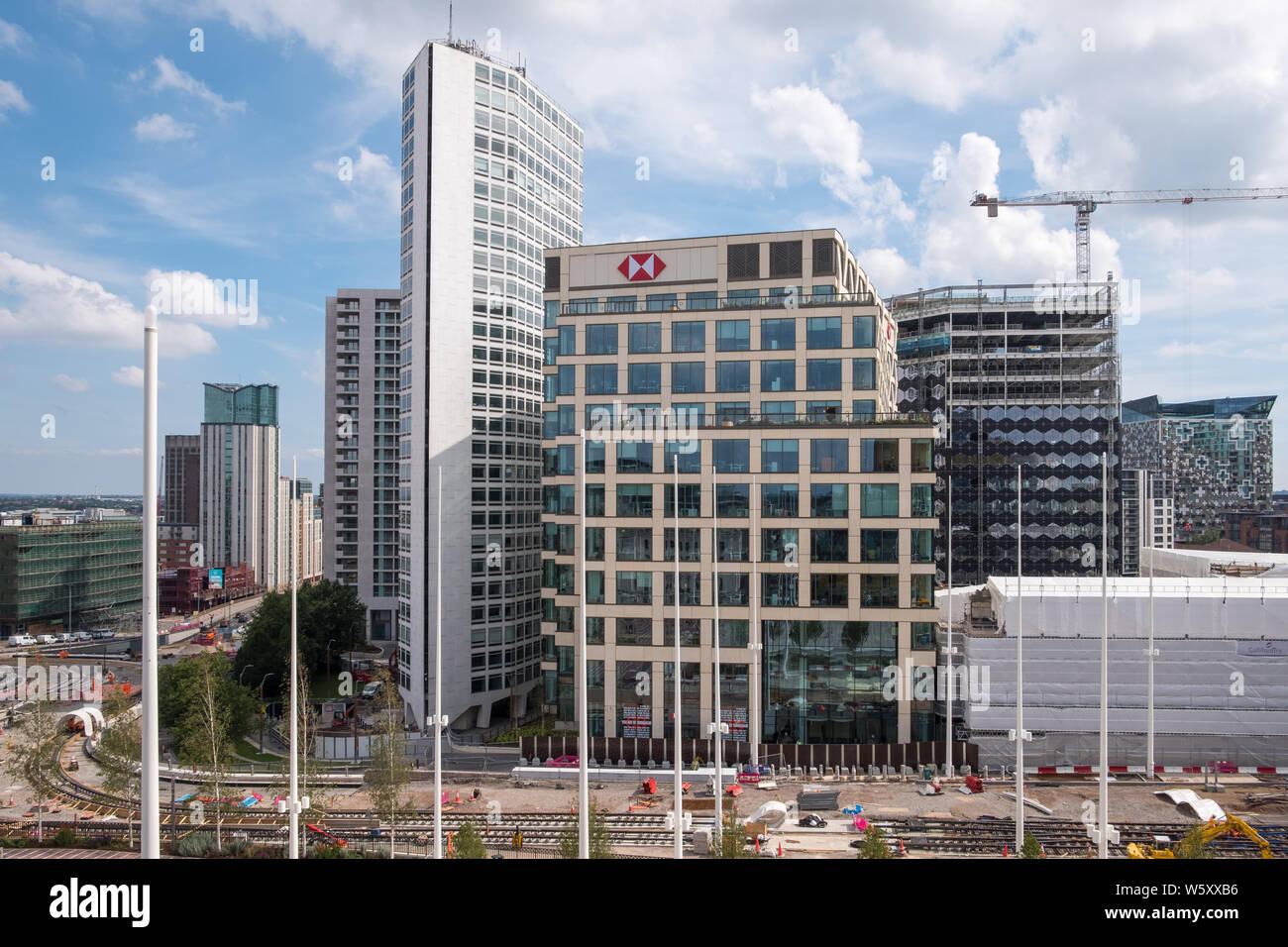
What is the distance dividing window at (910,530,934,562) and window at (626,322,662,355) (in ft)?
60.9

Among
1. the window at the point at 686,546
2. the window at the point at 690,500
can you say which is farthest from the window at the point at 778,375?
the window at the point at 686,546

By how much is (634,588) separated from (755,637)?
770cm

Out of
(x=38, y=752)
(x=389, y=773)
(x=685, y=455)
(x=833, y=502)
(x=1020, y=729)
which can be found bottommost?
(x=38, y=752)

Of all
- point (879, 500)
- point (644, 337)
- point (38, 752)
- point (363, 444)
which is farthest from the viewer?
point (363, 444)

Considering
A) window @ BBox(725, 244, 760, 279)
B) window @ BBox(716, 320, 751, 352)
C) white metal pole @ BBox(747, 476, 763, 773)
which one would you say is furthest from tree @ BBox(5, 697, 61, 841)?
window @ BBox(725, 244, 760, 279)

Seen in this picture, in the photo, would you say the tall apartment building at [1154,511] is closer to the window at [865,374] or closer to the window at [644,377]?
the window at [865,374]

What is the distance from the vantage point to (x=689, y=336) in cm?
4500

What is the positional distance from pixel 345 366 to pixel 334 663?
1627 inches

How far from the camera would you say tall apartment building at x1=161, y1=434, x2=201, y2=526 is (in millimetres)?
131625

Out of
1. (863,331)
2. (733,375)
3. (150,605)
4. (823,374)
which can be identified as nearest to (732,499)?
(733,375)

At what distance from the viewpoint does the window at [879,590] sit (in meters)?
40.6

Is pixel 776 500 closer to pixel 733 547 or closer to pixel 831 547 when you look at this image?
pixel 733 547

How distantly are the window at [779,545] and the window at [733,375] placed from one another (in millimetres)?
9069
